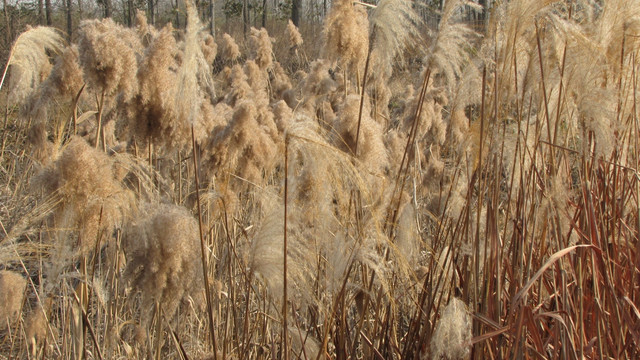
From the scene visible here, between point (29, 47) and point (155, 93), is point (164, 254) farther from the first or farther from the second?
point (29, 47)

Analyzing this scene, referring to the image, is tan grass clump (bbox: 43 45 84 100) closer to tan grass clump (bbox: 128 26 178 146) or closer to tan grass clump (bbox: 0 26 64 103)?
tan grass clump (bbox: 0 26 64 103)

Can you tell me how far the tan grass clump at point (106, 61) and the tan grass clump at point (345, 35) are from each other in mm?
752

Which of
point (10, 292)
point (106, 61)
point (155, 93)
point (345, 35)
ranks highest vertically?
point (345, 35)

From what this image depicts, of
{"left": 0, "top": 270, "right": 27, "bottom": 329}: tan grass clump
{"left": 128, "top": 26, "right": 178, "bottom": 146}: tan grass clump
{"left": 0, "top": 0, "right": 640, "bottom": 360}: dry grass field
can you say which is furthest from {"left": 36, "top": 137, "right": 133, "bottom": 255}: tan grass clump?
{"left": 0, "top": 270, "right": 27, "bottom": 329}: tan grass clump

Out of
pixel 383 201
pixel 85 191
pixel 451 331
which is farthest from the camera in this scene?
pixel 383 201

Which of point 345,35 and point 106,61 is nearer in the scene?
point 106,61

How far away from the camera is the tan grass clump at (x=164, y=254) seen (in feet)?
4.53

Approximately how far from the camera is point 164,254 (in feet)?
4.59

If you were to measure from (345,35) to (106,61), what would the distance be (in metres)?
0.88

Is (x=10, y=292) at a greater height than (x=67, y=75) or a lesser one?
lesser

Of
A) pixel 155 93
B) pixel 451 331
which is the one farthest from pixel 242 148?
pixel 451 331

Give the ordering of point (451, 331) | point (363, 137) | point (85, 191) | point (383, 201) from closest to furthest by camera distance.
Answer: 1. point (451, 331)
2. point (85, 191)
3. point (383, 201)
4. point (363, 137)

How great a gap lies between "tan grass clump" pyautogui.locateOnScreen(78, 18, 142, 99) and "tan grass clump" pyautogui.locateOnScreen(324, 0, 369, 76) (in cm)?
75

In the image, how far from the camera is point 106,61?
1.94 meters
